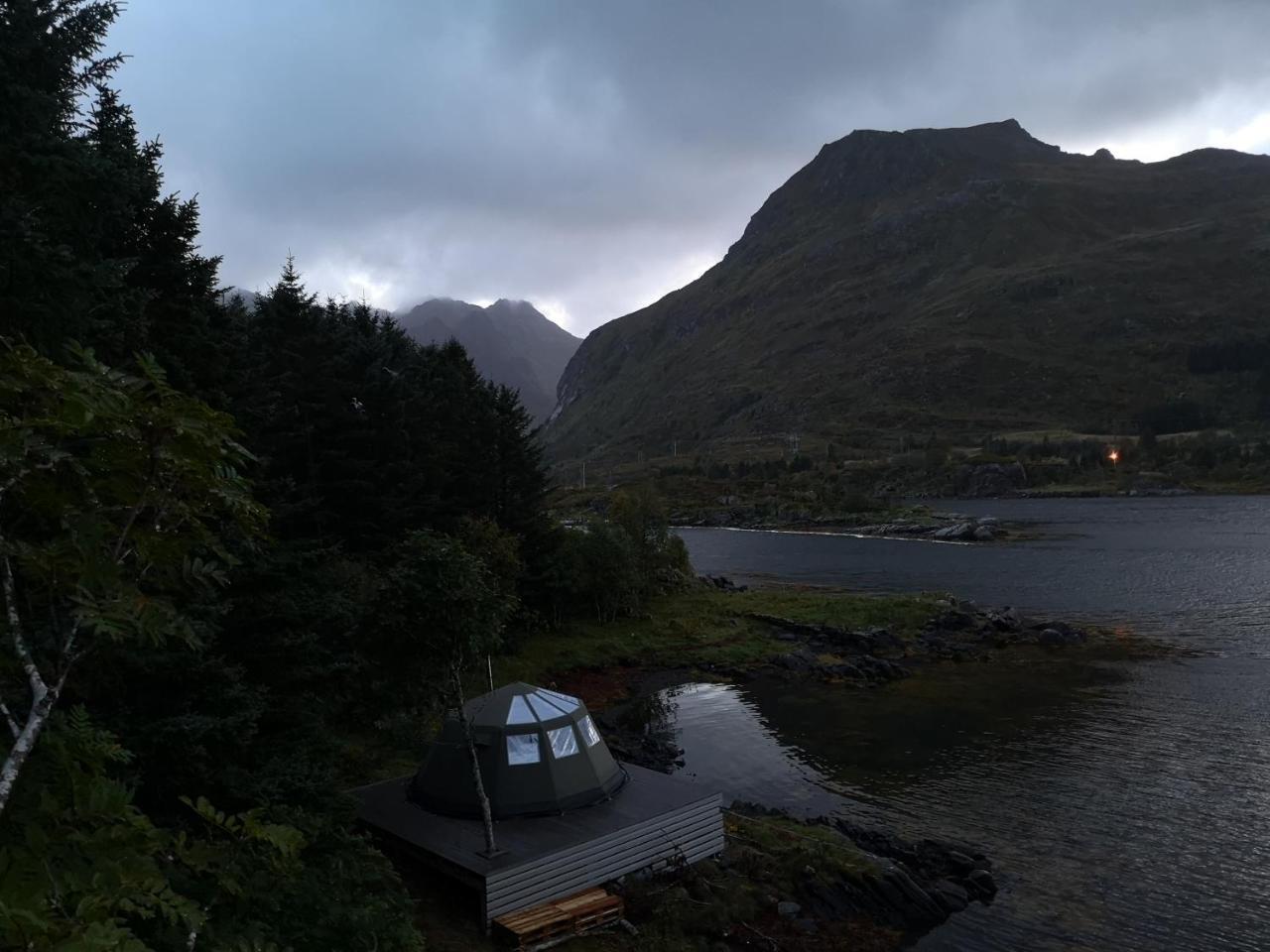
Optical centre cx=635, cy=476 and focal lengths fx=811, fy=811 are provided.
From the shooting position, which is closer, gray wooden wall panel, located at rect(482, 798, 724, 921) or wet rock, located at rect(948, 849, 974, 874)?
gray wooden wall panel, located at rect(482, 798, 724, 921)

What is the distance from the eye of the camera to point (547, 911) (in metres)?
16.2

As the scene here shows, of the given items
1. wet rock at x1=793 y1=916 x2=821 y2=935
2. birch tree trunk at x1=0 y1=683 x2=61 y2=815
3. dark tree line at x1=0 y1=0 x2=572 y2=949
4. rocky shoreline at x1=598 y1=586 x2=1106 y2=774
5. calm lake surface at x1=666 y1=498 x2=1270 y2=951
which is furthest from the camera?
rocky shoreline at x1=598 y1=586 x2=1106 y2=774

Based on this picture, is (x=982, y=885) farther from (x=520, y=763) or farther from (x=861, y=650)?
(x=861, y=650)

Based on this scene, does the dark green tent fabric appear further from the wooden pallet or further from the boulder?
the boulder

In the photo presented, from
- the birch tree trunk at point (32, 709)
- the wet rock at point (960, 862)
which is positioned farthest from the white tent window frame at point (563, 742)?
the birch tree trunk at point (32, 709)

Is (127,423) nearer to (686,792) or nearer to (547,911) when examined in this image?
(547,911)

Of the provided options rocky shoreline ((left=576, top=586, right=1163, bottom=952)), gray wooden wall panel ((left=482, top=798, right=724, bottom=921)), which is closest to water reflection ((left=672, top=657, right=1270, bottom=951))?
rocky shoreline ((left=576, top=586, right=1163, bottom=952))

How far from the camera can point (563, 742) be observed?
65.9ft

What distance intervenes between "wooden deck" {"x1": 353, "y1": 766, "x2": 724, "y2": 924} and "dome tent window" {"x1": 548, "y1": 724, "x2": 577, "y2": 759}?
1.39m

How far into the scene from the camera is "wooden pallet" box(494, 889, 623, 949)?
15.6 m

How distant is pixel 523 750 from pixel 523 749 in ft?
0.08

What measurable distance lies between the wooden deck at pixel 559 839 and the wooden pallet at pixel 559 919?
11.7 inches

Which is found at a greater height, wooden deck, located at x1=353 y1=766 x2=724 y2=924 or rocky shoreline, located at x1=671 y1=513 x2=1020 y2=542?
wooden deck, located at x1=353 y1=766 x2=724 y2=924

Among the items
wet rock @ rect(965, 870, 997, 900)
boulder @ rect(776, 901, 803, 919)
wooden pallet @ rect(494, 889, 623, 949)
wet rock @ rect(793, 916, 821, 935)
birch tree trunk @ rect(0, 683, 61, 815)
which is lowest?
wet rock @ rect(965, 870, 997, 900)
